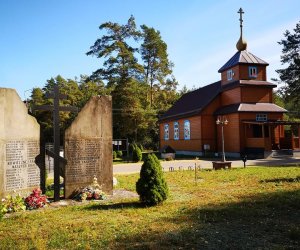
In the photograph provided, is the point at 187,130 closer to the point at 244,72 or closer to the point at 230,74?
the point at 230,74

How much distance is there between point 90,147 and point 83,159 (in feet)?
1.53

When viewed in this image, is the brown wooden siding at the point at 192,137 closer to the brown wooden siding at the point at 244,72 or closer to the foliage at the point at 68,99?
the brown wooden siding at the point at 244,72

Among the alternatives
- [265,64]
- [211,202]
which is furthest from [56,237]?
[265,64]

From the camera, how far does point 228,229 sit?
662 cm

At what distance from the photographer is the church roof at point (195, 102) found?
3431 cm

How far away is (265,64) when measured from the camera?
107ft

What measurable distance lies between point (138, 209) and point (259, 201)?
3.51m

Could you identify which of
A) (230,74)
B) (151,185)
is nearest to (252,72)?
(230,74)

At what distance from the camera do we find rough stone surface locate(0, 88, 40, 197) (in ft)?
31.4

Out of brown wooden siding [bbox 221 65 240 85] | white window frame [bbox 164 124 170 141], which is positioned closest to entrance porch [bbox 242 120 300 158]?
brown wooden siding [bbox 221 65 240 85]

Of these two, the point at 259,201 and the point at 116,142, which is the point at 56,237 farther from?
the point at 116,142

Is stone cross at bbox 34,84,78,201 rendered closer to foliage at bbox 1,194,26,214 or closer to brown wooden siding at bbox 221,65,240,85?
foliage at bbox 1,194,26,214

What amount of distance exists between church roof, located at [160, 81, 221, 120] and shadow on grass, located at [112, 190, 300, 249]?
25162 millimetres

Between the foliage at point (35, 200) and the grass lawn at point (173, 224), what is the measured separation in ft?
1.39
